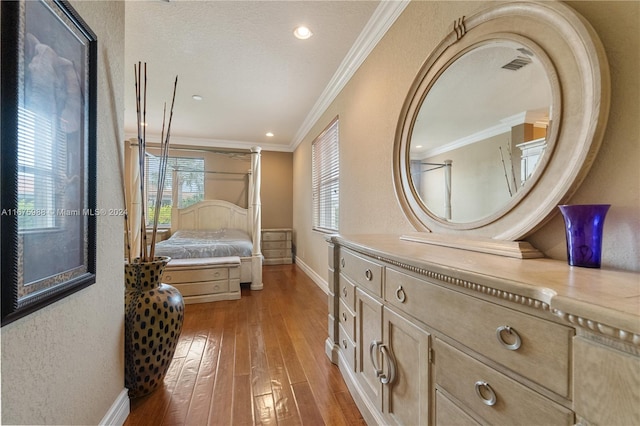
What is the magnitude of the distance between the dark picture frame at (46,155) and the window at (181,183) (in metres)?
4.16

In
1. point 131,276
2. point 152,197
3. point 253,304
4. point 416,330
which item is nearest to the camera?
point 416,330

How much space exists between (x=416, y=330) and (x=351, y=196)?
68.9 inches

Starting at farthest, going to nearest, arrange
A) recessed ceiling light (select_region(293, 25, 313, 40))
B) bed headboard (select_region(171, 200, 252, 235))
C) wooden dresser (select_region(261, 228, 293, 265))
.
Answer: wooden dresser (select_region(261, 228, 293, 265))
bed headboard (select_region(171, 200, 252, 235))
recessed ceiling light (select_region(293, 25, 313, 40))

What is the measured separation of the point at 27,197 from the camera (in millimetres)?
796

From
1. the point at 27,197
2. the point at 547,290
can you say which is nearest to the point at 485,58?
the point at 547,290

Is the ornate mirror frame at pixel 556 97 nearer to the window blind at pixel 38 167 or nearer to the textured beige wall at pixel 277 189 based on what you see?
the window blind at pixel 38 167

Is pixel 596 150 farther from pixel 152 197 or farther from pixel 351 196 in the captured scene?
pixel 152 197

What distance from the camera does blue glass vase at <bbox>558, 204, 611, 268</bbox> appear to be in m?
0.74

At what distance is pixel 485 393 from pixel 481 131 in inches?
41.0

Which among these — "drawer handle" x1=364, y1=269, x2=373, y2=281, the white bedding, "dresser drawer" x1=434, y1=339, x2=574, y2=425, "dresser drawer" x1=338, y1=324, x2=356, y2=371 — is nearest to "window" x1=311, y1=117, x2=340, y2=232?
the white bedding

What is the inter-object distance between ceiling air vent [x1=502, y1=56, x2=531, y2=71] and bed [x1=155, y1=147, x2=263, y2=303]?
3.16 m

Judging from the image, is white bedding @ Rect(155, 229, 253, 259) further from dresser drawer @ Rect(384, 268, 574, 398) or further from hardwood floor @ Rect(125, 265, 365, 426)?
dresser drawer @ Rect(384, 268, 574, 398)

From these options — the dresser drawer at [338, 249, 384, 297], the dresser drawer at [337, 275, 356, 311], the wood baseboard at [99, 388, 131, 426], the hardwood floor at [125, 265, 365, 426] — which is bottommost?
the hardwood floor at [125, 265, 365, 426]

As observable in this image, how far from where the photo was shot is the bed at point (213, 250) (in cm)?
310
